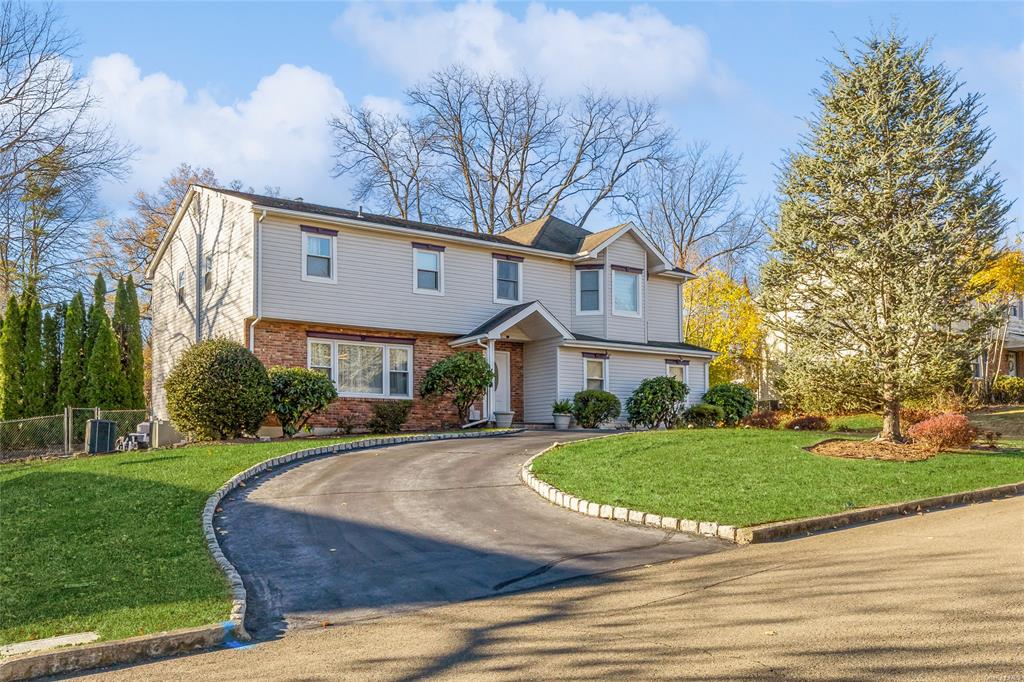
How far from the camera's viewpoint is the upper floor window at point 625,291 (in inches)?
1110

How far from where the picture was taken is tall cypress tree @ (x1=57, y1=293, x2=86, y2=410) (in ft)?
85.4

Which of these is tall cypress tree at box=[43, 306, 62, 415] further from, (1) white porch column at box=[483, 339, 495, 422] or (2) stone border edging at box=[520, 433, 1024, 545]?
(2) stone border edging at box=[520, 433, 1024, 545]

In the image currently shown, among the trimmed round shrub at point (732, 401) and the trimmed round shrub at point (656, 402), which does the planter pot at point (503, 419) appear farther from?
the trimmed round shrub at point (732, 401)

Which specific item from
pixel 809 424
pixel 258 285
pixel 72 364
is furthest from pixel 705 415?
pixel 72 364

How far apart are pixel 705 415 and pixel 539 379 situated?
5.41m

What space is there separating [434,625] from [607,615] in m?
1.41

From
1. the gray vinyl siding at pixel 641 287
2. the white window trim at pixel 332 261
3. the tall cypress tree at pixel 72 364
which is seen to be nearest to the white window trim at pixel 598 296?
the gray vinyl siding at pixel 641 287

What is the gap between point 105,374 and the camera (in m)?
26.3

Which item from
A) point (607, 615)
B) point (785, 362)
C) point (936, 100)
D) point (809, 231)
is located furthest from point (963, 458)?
point (607, 615)

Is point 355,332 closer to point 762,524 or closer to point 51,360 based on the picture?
point 51,360

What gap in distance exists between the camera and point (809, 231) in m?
18.0

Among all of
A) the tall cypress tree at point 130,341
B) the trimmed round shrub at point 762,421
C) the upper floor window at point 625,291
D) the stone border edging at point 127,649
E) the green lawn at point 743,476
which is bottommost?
the stone border edging at point 127,649

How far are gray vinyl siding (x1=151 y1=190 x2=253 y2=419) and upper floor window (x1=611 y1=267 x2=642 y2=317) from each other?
38.7 feet

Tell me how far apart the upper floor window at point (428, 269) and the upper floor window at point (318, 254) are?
262cm
